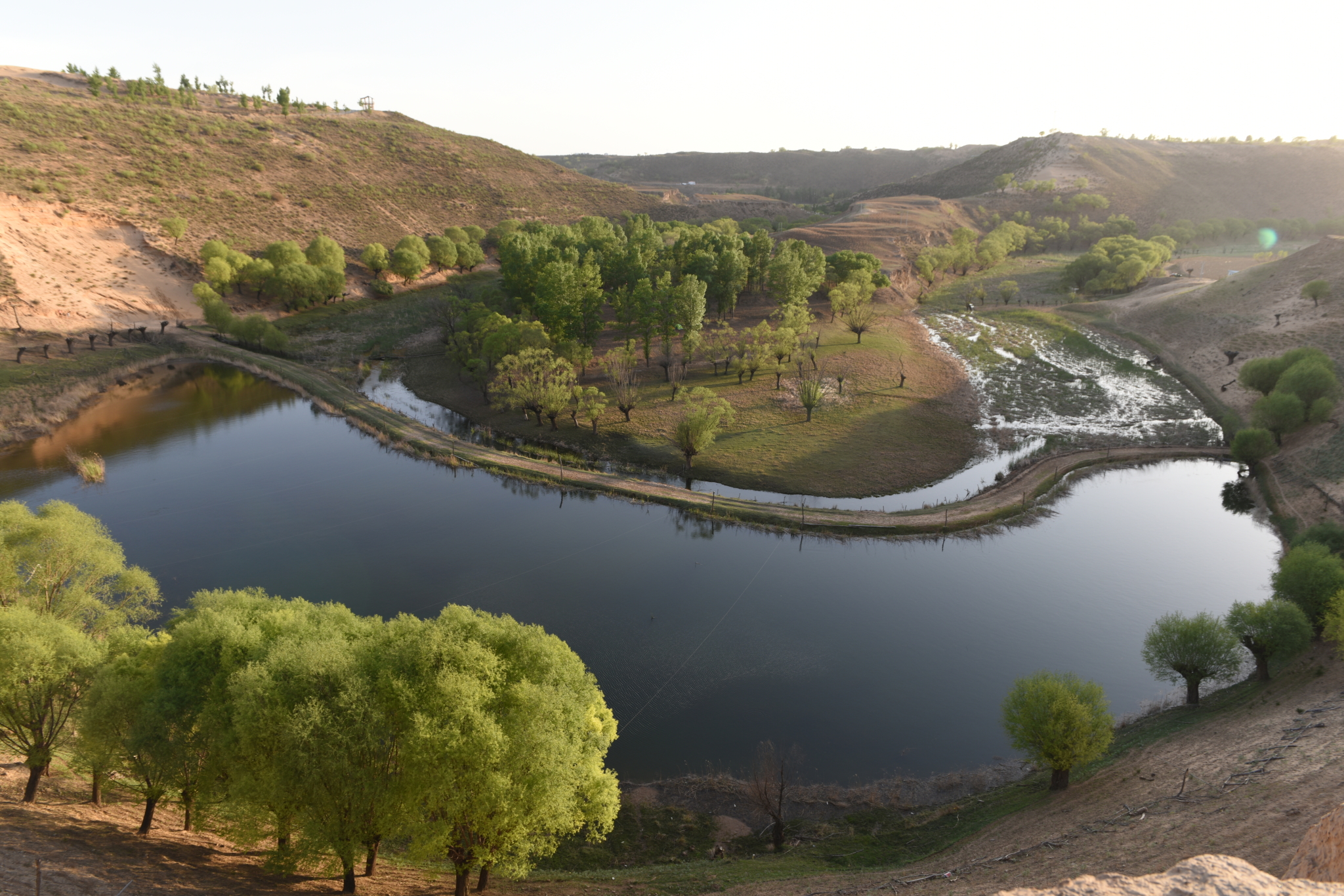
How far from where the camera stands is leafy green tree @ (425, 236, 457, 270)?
371 ft

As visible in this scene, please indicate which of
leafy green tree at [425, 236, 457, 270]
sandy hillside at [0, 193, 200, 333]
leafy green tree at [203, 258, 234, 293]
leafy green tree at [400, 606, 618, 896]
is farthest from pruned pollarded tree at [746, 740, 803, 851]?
leafy green tree at [425, 236, 457, 270]

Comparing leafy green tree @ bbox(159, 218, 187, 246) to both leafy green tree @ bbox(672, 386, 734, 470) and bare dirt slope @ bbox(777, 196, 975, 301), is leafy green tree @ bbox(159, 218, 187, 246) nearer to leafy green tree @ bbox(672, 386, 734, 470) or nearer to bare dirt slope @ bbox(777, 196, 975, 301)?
leafy green tree @ bbox(672, 386, 734, 470)

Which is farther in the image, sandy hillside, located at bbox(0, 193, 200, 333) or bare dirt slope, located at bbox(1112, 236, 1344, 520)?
sandy hillside, located at bbox(0, 193, 200, 333)

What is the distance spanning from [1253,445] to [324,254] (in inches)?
4459

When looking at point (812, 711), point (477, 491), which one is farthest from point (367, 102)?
point (812, 711)

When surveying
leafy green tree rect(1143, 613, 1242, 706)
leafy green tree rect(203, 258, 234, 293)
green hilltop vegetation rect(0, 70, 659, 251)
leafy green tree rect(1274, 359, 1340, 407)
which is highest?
green hilltop vegetation rect(0, 70, 659, 251)

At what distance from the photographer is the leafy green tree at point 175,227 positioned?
96.6 metres

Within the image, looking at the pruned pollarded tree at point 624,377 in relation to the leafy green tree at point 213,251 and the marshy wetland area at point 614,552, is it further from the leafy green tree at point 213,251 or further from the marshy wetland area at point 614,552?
the leafy green tree at point 213,251

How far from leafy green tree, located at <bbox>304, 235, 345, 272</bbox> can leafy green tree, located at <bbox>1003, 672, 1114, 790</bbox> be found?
341 ft

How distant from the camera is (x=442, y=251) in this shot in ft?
370

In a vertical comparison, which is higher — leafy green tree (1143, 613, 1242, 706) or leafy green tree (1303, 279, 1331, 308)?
leafy green tree (1303, 279, 1331, 308)

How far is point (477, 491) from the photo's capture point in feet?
164

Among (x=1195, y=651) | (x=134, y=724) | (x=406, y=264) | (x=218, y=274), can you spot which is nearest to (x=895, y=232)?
(x=406, y=264)

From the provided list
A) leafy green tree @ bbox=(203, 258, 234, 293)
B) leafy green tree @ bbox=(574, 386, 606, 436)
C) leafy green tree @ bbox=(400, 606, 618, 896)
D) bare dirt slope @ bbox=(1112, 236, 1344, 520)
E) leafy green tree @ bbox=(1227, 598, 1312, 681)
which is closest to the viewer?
leafy green tree @ bbox=(400, 606, 618, 896)
